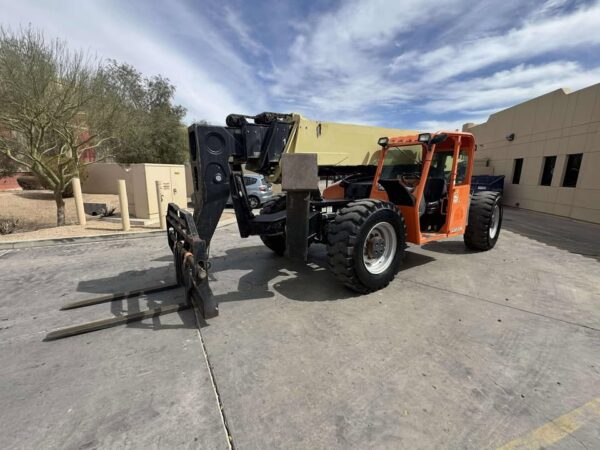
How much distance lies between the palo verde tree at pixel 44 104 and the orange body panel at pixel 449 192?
9.59 meters

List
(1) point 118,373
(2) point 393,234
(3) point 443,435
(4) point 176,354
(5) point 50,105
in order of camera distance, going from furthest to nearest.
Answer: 1. (5) point 50,105
2. (2) point 393,234
3. (4) point 176,354
4. (1) point 118,373
5. (3) point 443,435

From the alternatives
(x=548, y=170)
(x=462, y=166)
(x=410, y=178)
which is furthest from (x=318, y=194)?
(x=548, y=170)

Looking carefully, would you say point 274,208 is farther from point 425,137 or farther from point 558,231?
point 558,231

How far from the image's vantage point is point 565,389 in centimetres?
246

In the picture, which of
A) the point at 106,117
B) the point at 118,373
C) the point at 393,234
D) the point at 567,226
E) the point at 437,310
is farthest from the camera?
the point at 106,117

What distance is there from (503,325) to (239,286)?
133 inches

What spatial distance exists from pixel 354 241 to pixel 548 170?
512 inches

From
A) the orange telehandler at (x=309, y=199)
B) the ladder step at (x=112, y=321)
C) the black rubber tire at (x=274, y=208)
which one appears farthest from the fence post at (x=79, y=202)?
the ladder step at (x=112, y=321)

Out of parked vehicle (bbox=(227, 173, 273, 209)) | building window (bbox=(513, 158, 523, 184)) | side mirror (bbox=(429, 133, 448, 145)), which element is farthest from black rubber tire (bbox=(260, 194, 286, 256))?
building window (bbox=(513, 158, 523, 184))

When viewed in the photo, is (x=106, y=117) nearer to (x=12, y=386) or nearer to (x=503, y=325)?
(x=12, y=386)

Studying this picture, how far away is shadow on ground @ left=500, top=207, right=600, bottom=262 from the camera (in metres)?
6.86

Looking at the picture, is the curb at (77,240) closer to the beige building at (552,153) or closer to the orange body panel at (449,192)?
the orange body panel at (449,192)

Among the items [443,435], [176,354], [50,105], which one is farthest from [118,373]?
[50,105]

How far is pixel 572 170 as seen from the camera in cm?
1128
